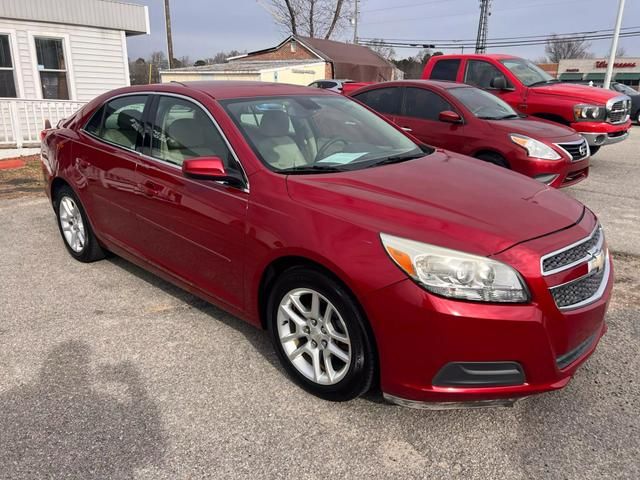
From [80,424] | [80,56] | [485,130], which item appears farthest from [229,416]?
[80,56]

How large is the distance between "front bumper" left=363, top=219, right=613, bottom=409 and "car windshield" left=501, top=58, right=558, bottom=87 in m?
7.80

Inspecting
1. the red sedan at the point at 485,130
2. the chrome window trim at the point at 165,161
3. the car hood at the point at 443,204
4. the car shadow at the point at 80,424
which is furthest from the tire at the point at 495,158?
the car shadow at the point at 80,424

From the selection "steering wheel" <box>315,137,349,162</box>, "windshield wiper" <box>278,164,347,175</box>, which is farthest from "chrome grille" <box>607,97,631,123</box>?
"windshield wiper" <box>278,164,347,175</box>

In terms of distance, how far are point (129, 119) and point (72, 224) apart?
4.58ft

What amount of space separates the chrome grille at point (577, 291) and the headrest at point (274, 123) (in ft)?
6.06

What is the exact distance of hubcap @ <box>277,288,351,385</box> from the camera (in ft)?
8.35

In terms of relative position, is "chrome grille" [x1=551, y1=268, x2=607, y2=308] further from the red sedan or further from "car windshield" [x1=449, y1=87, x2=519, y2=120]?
"car windshield" [x1=449, y1=87, x2=519, y2=120]

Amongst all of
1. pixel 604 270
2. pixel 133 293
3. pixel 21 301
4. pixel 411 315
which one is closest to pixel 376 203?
pixel 411 315

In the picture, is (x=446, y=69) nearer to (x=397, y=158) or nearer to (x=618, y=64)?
(x=397, y=158)

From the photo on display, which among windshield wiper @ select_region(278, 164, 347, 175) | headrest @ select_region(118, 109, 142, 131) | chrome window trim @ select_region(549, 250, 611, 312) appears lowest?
chrome window trim @ select_region(549, 250, 611, 312)

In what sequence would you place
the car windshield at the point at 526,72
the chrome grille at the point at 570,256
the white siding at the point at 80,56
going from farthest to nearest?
the white siding at the point at 80,56, the car windshield at the point at 526,72, the chrome grille at the point at 570,256

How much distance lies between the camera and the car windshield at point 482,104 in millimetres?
6754

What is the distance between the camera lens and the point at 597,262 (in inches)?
99.0

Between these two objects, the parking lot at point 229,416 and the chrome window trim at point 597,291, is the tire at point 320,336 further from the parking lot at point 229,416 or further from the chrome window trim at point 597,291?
the chrome window trim at point 597,291
